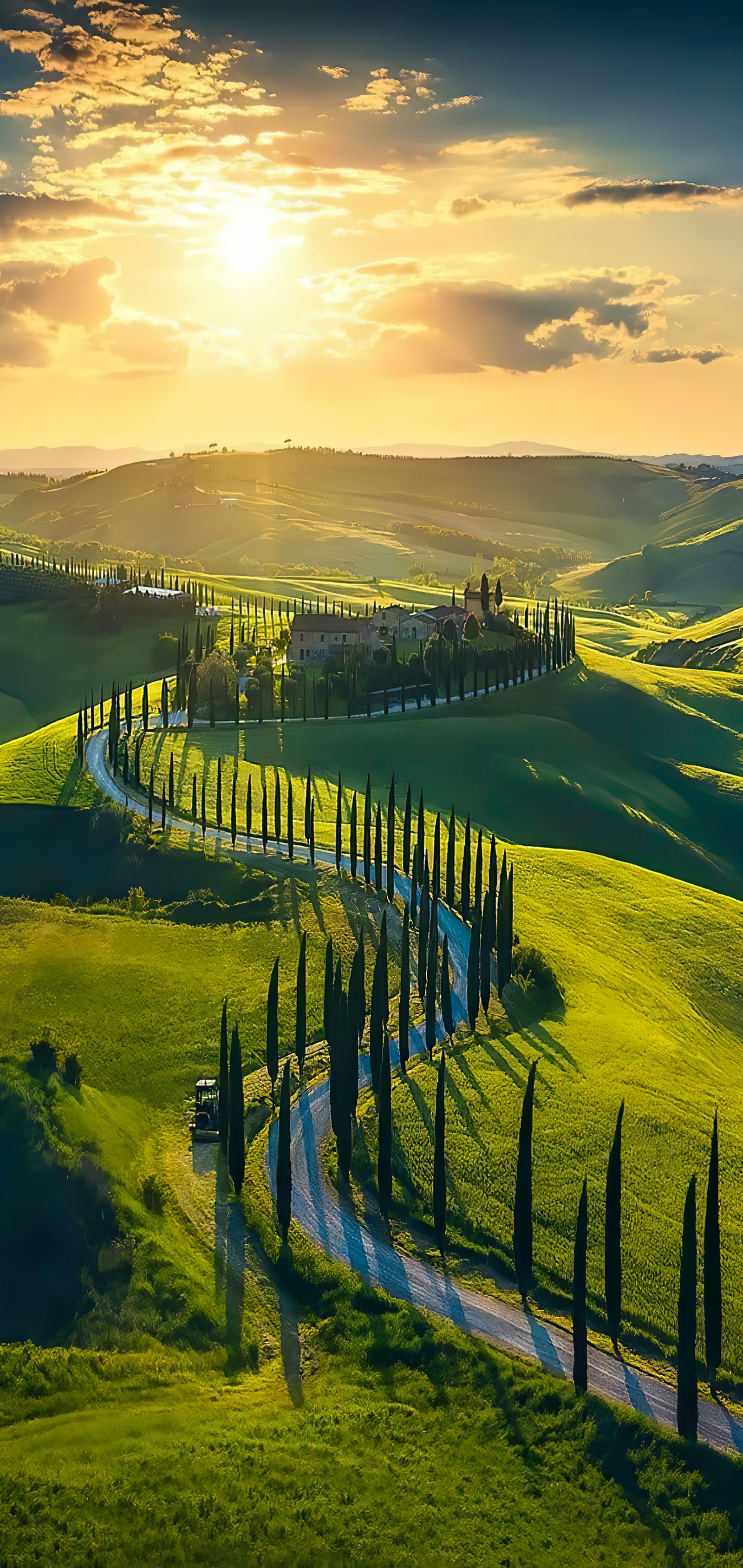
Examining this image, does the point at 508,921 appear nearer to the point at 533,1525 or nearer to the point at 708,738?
the point at 533,1525

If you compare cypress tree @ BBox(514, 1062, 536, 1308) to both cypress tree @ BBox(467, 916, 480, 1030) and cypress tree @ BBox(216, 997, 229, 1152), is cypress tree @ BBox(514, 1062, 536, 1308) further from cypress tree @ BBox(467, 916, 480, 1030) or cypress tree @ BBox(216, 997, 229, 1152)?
cypress tree @ BBox(467, 916, 480, 1030)

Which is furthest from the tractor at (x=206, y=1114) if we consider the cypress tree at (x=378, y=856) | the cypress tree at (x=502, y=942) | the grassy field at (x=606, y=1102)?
the cypress tree at (x=378, y=856)

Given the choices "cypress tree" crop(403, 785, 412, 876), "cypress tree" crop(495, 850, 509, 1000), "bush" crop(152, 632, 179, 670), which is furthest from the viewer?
"bush" crop(152, 632, 179, 670)

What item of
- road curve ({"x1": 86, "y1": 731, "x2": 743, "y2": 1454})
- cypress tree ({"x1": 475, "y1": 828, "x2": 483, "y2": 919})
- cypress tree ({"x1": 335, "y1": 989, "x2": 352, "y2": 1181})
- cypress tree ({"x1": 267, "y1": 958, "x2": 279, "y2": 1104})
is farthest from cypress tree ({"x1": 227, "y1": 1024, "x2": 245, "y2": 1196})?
cypress tree ({"x1": 475, "y1": 828, "x2": 483, "y2": 919})

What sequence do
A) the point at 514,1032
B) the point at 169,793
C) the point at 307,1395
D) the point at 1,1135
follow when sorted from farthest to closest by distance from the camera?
the point at 169,793, the point at 514,1032, the point at 1,1135, the point at 307,1395

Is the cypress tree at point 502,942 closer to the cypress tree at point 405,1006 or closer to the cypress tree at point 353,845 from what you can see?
the cypress tree at point 405,1006

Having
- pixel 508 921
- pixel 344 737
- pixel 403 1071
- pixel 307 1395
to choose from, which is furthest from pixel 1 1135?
pixel 344 737

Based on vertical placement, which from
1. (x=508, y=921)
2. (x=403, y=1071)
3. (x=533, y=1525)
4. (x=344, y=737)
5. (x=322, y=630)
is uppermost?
(x=322, y=630)
